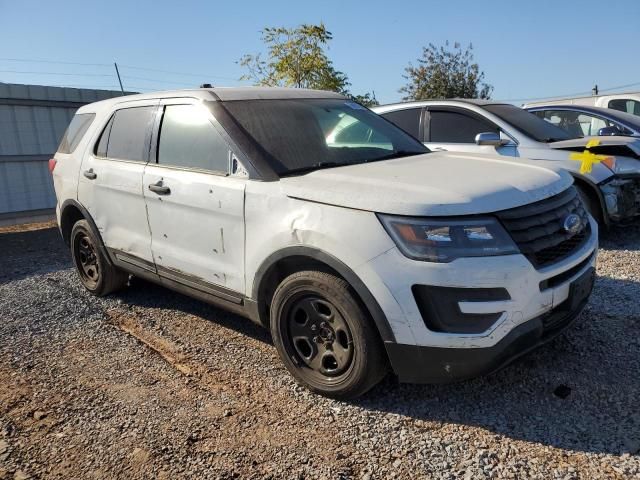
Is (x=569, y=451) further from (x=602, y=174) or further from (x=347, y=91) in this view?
(x=347, y=91)

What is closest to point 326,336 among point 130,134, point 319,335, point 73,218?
point 319,335

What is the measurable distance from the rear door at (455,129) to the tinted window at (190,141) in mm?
3358

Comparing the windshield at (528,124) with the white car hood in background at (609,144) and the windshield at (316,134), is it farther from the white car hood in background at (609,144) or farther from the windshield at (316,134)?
the windshield at (316,134)

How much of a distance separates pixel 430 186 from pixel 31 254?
6640 millimetres

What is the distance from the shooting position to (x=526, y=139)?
6.03 metres

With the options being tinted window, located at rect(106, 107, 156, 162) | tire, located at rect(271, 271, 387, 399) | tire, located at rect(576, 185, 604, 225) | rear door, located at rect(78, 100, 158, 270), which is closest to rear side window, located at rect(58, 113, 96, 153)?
rear door, located at rect(78, 100, 158, 270)

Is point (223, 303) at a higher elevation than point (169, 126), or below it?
below

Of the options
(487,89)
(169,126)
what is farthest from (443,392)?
Answer: (487,89)

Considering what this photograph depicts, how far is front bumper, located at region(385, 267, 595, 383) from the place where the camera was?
8.50ft

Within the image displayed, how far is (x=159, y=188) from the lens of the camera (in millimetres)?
3797

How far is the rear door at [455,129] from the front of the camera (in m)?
6.28

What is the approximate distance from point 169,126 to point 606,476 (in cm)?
343

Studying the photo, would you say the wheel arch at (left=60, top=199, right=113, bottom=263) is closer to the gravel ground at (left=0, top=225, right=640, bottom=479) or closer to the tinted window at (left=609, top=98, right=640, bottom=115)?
the gravel ground at (left=0, top=225, right=640, bottom=479)

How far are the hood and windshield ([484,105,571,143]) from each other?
9.87 feet
